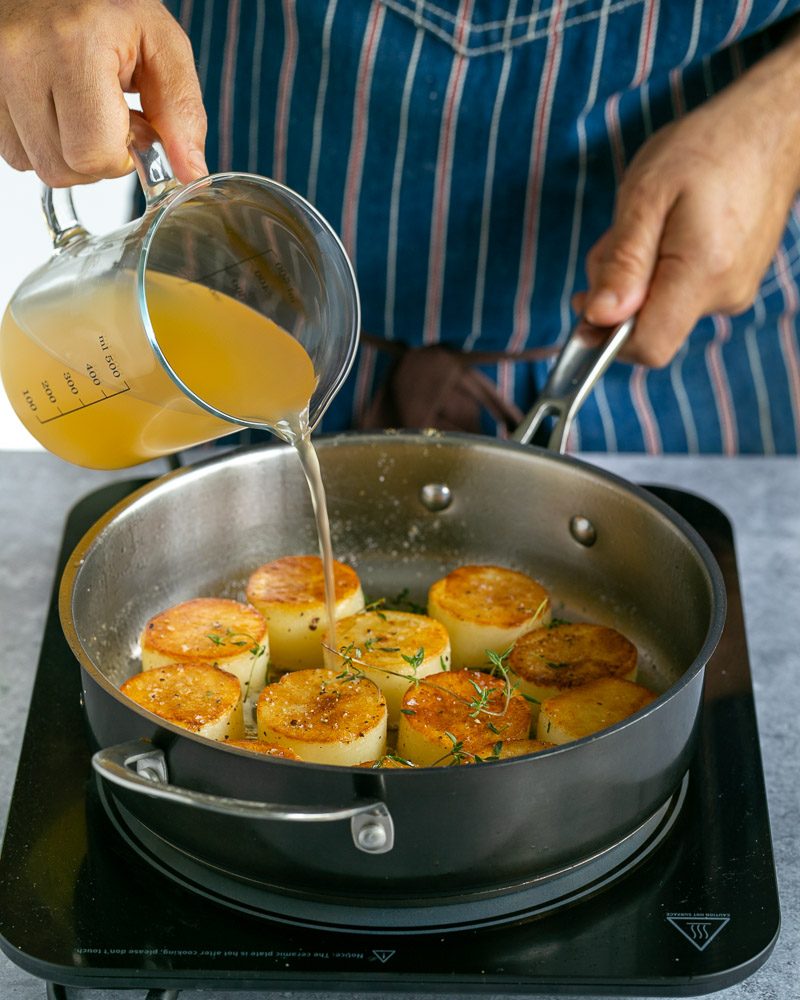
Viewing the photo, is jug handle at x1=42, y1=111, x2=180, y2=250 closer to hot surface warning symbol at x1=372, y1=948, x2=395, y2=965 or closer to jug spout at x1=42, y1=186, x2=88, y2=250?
jug spout at x1=42, y1=186, x2=88, y2=250

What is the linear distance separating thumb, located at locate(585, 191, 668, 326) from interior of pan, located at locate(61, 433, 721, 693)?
0.24m

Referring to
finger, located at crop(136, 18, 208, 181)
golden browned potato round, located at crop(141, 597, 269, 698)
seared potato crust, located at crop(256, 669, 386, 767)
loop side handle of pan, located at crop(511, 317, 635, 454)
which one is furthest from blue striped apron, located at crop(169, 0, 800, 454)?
seared potato crust, located at crop(256, 669, 386, 767)

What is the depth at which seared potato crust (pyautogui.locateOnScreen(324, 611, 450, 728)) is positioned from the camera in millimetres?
1271

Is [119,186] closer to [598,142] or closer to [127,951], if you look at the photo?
[598,142]

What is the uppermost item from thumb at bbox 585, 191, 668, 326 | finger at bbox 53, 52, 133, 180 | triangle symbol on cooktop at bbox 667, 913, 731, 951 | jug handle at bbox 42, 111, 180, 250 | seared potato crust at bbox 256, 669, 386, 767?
finger at bbox 53, 52, 133, 180

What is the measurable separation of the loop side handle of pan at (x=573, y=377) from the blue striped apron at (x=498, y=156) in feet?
0.99

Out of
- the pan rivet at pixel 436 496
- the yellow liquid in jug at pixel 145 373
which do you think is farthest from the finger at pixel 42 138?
the pan rivet at pixel 436 496

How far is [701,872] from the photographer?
104 cm

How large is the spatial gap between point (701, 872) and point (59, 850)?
21.5 inches

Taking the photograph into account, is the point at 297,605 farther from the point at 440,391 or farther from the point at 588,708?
the point at 440,391

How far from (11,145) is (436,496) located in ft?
2.12

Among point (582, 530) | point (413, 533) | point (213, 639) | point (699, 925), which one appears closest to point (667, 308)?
point (582, 530)

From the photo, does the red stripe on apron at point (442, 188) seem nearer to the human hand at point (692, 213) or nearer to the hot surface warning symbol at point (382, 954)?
the human hand at point (692, 213)

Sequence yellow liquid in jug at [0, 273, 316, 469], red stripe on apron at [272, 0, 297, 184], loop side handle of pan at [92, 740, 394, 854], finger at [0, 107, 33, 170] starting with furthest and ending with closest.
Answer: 1. red stripe on apron at [272, 0, 297, 184]
2. finger at [0, 107, 33, 170]
3. yellow liquid in jug at [0, 273, 316, 469]
4. loop side handle of pan at [92, 740, 394, 854]
